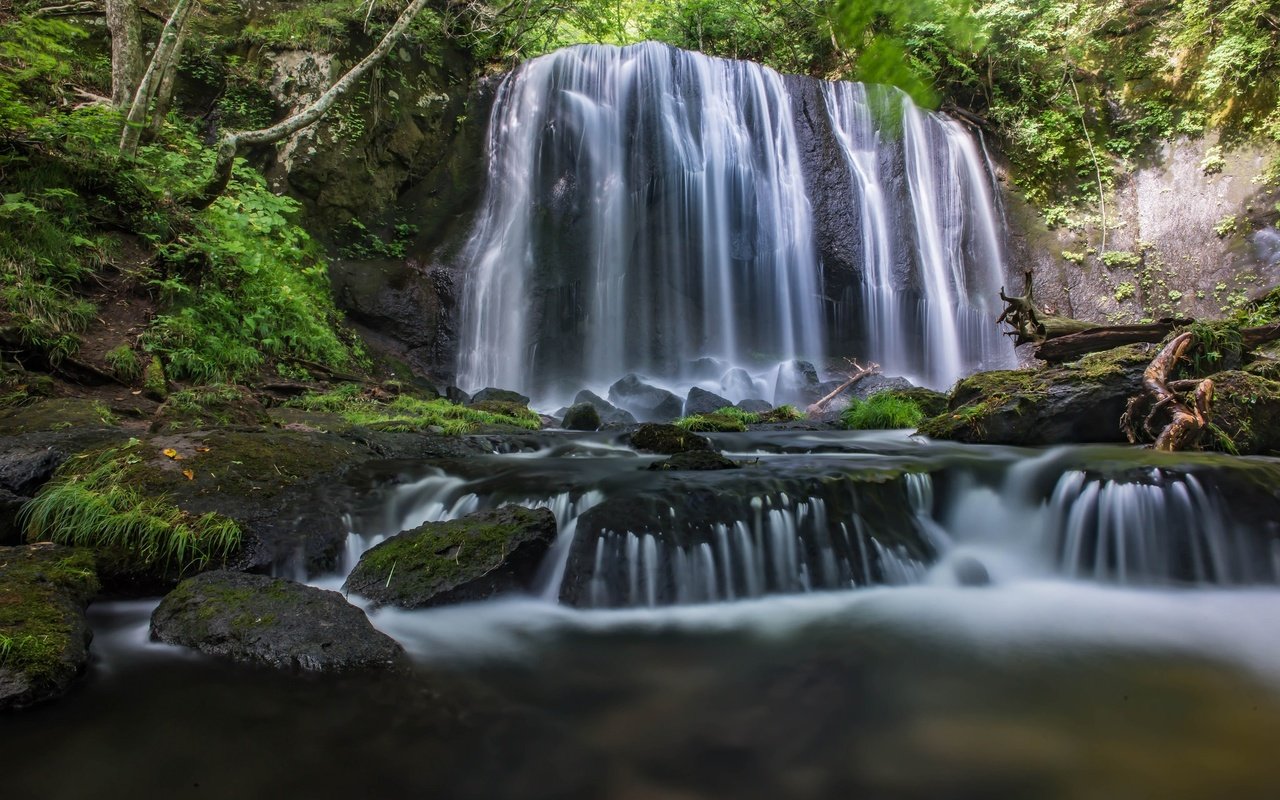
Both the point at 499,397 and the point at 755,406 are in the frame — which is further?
the point at 755,406

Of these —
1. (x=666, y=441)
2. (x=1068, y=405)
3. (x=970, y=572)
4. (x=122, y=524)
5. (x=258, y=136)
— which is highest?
(x=258, y=136)

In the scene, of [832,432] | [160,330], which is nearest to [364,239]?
[160,330]

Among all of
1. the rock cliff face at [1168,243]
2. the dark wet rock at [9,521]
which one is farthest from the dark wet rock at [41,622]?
the rock cliff face at [1168,243]

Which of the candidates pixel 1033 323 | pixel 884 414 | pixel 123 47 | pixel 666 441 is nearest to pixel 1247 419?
pixel 1033 323

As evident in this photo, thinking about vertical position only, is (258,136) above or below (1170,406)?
above

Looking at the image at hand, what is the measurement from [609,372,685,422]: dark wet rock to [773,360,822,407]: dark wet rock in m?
2.27

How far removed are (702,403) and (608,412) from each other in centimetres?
163

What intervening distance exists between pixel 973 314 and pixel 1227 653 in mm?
13618

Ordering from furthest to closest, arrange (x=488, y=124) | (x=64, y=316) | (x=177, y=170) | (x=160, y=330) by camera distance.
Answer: (x=488, y=124) → (x=177, y=170) → (x=160, y=330) → (x=64, y=316)

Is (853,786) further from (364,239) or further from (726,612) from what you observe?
(364,239)

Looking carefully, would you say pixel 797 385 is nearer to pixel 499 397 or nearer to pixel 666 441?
pixel 499 397

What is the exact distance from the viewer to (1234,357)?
6.19 meters

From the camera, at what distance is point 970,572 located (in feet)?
13.2

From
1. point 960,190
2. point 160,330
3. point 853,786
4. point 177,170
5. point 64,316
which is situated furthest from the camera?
point 960,190
